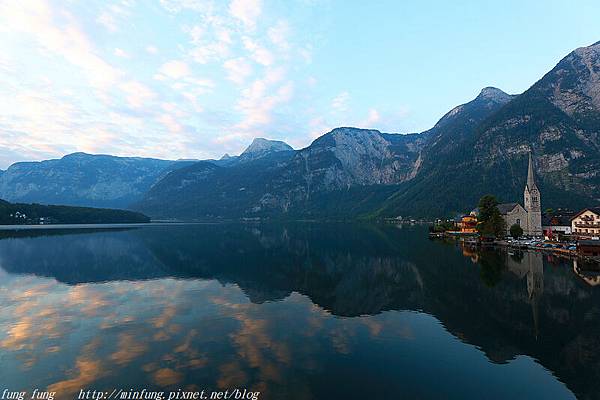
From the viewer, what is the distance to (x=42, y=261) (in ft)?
292

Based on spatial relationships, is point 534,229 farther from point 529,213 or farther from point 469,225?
point 469,225

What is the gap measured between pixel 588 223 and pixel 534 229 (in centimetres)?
2386

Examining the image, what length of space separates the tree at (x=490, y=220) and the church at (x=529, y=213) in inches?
924

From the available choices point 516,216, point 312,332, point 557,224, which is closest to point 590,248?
point 516,216

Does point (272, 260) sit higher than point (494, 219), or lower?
lower

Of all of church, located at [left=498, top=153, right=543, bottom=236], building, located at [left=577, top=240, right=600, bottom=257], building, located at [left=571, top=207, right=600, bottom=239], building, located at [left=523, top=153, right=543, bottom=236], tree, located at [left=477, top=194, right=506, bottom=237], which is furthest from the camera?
church, located at [left=498, top=153, right=543, bottom=236]

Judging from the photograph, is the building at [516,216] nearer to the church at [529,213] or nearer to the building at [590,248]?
the church at [529,213]

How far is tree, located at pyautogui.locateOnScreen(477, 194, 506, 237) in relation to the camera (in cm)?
12756

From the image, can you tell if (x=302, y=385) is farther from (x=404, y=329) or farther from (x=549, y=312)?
(x=549, y=312)

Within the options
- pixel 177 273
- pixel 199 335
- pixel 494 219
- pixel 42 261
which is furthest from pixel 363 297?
pixel 494 219

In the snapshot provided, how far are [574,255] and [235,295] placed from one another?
88.5 m

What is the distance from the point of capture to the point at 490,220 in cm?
12812

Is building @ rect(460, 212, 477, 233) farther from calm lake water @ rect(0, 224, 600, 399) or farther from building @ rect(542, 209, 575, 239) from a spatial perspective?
calm lake water @ rect(0, 224, 600, 399)

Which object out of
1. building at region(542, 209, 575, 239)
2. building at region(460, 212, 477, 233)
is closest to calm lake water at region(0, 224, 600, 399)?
building at region(542, 209, 575, 239)
